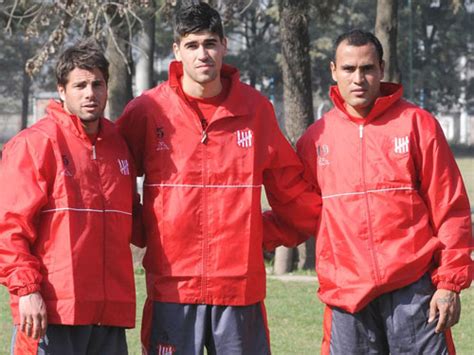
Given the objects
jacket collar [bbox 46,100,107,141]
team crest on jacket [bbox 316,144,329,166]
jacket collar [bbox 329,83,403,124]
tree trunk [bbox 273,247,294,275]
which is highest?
jacket collar [bbox 329,83,403,124]

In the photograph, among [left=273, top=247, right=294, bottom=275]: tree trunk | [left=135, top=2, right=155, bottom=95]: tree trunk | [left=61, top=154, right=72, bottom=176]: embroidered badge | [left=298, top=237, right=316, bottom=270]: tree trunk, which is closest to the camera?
[left=61, top=154, right=72, bottom=176]: embroidered badge

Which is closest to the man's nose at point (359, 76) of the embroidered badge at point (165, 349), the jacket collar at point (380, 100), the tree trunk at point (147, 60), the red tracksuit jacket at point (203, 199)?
the jacket collar at point (380, 100)

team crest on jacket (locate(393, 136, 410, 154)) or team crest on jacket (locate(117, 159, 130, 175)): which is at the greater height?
team crest on jacket (locate(393, 136, 410, 154))

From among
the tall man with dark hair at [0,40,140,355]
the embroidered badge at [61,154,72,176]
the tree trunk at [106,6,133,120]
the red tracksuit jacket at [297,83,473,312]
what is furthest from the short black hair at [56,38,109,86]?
the tree trunk at [106,6,133,120]

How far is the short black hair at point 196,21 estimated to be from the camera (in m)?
4.82

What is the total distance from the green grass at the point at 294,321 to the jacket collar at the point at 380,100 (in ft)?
10.1

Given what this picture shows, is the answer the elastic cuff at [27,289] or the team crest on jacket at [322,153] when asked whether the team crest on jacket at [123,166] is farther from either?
the team crest on jacket at [322,153]

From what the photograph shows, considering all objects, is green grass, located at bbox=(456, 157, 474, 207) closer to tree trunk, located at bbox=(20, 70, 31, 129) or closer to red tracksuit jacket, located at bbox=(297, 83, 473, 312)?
tree trunk, located at bbox=(20, 70, 31, 129)

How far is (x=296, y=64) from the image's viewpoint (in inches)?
470

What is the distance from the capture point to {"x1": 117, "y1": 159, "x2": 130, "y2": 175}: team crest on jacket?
4.77 metres

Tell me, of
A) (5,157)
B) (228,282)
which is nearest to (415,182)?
(228,282)

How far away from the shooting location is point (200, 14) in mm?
4848

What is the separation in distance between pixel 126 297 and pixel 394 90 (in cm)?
162

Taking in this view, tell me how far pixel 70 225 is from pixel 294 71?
7.71m
